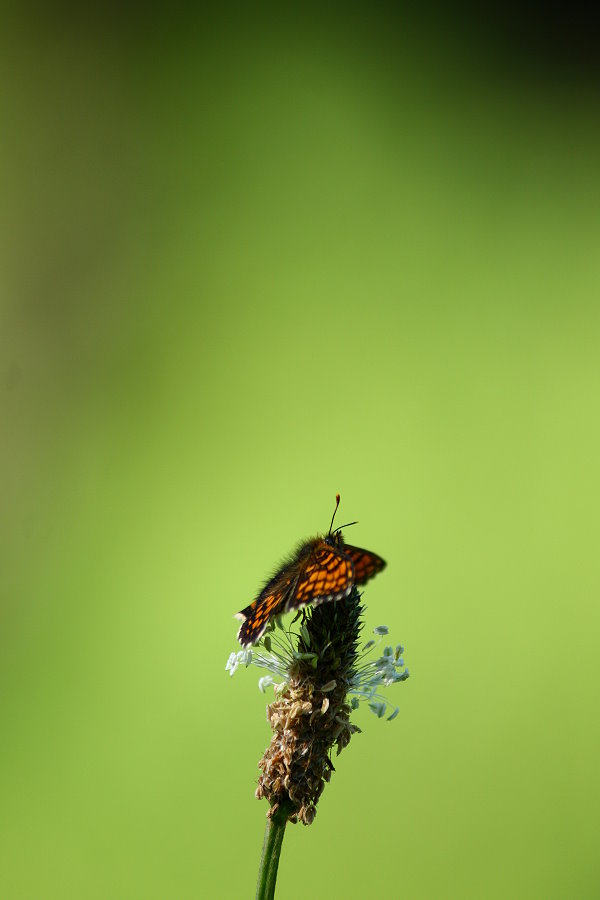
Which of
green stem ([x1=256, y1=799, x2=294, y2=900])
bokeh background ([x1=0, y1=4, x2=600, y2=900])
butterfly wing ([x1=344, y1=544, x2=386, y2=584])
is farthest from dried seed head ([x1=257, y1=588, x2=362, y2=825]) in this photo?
bokeh background ([x1=0, y1=4, x2=600, y2=900])

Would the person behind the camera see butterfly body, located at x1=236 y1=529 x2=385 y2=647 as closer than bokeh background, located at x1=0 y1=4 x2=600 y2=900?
Yes

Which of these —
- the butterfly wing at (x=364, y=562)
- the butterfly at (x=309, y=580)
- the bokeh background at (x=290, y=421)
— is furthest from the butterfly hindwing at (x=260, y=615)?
the bokeh background at (x=290, y=421)

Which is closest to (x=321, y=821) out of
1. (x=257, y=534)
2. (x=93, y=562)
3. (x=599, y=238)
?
(x=257, y=534)

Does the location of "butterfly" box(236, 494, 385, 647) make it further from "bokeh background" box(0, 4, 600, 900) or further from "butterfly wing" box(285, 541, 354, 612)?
"bokeh background" box(0, 4, 600, 900)

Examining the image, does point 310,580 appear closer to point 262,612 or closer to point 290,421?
point 262,612

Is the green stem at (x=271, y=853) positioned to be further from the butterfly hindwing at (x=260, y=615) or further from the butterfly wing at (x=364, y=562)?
the butterfly wing at (x=364, y=562)

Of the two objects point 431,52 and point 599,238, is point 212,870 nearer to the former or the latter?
point 599,238
